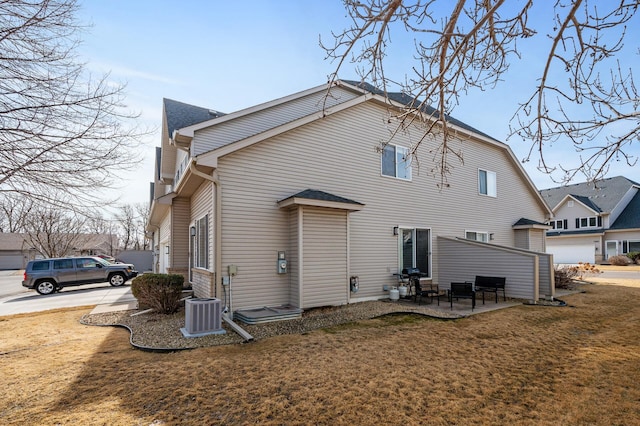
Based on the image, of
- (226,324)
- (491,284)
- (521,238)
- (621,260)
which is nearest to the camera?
(226,324)

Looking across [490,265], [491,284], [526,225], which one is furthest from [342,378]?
[526,225]

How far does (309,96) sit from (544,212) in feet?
47.1

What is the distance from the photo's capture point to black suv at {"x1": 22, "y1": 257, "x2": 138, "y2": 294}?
14672mm

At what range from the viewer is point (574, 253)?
32719 millimetres

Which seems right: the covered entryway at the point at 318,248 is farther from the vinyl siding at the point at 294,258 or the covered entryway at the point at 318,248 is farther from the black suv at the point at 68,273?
the black suv at the point at 68,273

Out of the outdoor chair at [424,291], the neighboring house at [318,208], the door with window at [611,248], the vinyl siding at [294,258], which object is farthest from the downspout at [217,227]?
the door with window at [611,248]

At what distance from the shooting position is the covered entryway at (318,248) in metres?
8.30

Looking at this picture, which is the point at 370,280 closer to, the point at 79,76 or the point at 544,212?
the point at 79,76

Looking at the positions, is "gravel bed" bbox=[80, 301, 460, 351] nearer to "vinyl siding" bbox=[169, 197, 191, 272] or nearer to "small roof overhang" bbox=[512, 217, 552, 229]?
"vinyl siding" bbox=[169, 197, 191, 272]

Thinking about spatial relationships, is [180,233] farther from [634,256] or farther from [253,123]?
[634,256]

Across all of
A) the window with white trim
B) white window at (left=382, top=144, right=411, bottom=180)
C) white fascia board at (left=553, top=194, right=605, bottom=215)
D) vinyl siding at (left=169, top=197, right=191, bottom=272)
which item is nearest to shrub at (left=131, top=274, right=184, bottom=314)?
vinyl siding at (left=169, top=197, right=191, bottom=272)

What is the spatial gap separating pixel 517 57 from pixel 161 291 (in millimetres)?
8543

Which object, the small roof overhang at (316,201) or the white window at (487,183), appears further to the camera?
the white window at (487,183)

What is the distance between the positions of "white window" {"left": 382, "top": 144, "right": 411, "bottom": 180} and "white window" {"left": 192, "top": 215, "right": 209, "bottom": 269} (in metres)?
5.64
